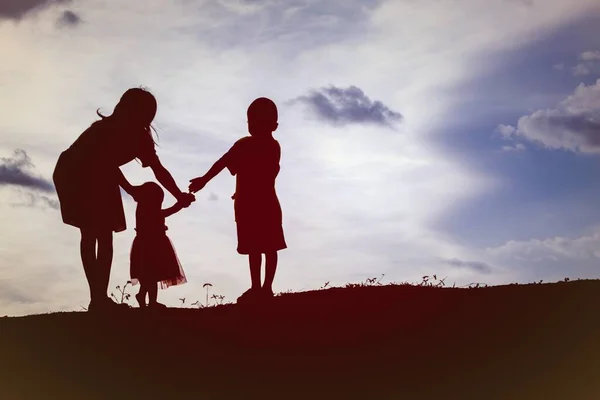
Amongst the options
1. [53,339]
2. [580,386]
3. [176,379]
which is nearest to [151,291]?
[53,339]

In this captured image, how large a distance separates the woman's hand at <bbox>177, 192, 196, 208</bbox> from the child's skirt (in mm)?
542

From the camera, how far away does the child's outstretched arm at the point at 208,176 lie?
1106 centimetres

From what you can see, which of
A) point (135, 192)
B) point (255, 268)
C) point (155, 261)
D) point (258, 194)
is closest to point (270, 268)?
point (255, 268)

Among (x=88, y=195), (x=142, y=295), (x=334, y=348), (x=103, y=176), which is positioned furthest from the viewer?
(x=142, y=295)

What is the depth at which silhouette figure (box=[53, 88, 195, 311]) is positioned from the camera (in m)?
10.4

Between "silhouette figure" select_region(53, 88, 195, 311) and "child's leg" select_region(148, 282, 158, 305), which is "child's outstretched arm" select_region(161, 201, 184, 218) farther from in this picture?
"child's leg" select_region(148, 282, 158, 305)

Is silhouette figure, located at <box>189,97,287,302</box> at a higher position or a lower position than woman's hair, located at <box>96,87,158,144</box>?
lower

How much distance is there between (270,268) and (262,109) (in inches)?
91.1

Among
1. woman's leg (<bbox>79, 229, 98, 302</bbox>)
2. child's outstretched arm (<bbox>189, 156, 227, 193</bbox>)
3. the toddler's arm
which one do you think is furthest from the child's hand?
woman's leg (<bbox>79, 229, 98, 302</bbox>)

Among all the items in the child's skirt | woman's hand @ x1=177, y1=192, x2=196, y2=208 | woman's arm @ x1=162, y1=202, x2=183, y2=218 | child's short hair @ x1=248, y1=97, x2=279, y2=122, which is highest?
child's short hair @ x1=248, y1=97, x2=279, y2=122

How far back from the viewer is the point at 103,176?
34.8 feet

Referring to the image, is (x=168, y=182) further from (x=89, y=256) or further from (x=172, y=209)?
(x=89, y=256)

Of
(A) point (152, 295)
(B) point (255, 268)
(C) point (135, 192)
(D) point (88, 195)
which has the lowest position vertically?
(A) point (152, 295)

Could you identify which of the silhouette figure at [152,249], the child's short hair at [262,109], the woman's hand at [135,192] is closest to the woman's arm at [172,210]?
the silhouette figure at [152,249]
